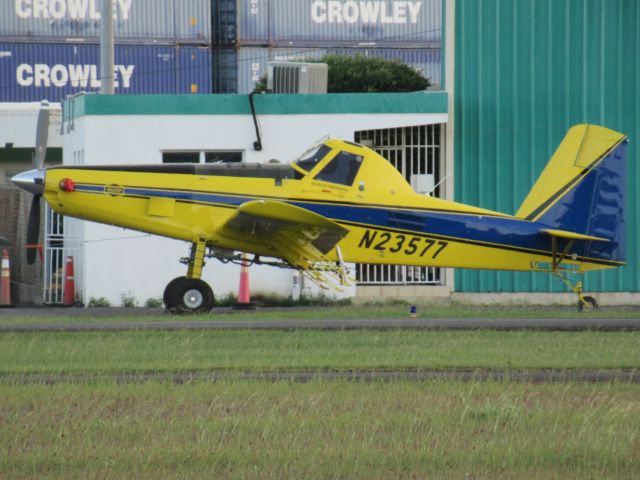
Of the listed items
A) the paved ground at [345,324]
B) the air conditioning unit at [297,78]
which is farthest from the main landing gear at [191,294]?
the air conditioning unit at [297,78]

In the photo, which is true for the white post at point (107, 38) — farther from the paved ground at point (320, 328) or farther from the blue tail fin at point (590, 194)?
the blue tail fin at point (590, 194)

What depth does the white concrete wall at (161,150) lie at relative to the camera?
22.4 metres

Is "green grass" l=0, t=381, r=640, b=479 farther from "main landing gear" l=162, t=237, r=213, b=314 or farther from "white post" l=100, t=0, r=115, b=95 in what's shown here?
"white post" l=100, t=0, r=115, b=95

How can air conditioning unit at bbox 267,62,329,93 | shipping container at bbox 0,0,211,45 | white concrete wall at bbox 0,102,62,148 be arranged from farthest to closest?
shipping container at bbox 0,0,211,45
white concrete wall at bbox 0,102,62,148
air conditioning unit at bbox 267,62,329,93

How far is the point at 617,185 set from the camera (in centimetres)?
1875

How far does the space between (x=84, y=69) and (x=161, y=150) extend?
37960 millimetres

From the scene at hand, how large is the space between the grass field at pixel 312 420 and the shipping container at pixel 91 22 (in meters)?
48.4

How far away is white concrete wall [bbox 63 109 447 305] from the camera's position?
2236 cm

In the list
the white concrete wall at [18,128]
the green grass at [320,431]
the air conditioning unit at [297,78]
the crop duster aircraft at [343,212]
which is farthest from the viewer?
the white concrete wall at [18,128]

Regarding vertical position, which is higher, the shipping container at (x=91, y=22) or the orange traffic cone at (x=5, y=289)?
the shipping container at (x=91, y=22)

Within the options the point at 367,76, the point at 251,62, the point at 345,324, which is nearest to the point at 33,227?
the point at 345,324

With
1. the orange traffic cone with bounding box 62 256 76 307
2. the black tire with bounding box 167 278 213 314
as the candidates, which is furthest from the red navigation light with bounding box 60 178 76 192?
the orange traffic cone with bounding box 62 256 76 307

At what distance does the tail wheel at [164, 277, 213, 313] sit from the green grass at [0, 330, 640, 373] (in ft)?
11.1

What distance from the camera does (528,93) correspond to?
926 inches
